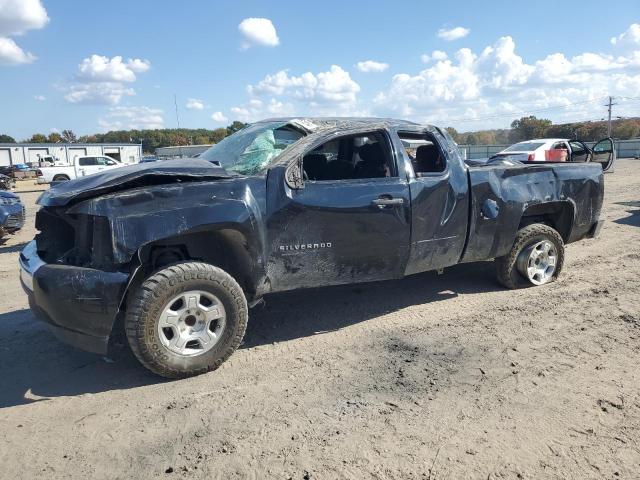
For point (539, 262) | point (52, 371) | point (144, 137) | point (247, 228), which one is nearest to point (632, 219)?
point (539, 262)

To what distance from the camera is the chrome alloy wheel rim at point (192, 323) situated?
3.60 meters

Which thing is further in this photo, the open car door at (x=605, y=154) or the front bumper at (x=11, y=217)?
the front bumper at (x=11, y=217)

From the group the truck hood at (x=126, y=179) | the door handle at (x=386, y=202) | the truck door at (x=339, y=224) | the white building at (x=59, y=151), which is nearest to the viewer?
the truck hood at (x=126, y=179)

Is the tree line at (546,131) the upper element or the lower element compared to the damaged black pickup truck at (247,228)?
upper

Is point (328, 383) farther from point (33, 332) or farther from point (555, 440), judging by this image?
point (33, 332)

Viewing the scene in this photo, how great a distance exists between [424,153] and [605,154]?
4252mm

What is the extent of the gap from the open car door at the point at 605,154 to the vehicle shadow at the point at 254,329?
2.37 meters

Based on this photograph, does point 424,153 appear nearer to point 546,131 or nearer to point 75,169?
point 75,169

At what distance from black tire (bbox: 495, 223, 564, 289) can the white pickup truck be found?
89.8 ft

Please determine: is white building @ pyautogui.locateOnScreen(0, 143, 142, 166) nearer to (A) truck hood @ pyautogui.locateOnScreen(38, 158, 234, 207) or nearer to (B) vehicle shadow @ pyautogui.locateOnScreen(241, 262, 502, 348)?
(B) vehicle shadow @ pyautogui.locateOnScreen(241, 262, 502, 348)

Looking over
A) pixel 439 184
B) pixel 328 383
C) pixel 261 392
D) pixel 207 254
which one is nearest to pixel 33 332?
pixel 207 254

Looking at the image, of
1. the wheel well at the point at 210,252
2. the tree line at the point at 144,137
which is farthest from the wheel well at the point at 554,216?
the tree line at the point at 144,137

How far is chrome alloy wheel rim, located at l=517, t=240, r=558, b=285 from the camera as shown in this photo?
555 centimetres

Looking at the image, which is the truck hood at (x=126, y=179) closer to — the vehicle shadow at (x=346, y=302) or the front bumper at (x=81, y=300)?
the front bumper at (x=81, y=300)
